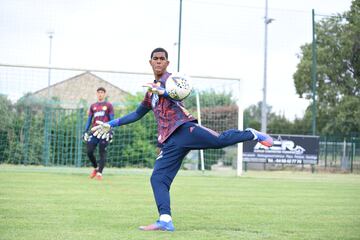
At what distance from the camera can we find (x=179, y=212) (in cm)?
818

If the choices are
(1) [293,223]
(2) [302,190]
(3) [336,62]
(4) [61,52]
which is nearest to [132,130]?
(4) [61,52]

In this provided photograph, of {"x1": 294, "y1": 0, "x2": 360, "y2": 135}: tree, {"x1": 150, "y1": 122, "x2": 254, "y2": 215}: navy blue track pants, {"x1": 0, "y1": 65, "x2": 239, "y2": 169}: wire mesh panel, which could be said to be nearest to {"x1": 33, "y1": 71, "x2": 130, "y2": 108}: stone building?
{"x1": 0, "y1": 65, "x2": 239, "y2": 169}: wire mesh panel

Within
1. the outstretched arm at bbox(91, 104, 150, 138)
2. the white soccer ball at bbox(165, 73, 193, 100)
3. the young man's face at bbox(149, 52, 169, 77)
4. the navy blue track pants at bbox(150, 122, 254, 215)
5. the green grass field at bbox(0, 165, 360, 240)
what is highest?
the young man's face at bbox(149, 52, 169, 77)

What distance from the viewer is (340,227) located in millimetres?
6984

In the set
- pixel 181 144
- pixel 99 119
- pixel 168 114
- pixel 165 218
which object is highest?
pixel 99 119

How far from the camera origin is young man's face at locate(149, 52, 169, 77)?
6926mm

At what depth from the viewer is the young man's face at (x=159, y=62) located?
22.7 ft

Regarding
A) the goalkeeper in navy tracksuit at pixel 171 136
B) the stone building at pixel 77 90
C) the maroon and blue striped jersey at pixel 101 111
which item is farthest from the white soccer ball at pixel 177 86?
the stone building at pixel 77 90

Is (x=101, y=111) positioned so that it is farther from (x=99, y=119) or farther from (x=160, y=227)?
(x=160, y=227)

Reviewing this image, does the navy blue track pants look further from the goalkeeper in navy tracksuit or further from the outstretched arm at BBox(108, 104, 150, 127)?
the outstretched arm at BBox(108, 104, 150, 127)

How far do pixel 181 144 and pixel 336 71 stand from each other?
22.8 m

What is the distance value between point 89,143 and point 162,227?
8882 mm

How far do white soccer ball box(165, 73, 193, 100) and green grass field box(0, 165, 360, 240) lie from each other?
1.43 metres

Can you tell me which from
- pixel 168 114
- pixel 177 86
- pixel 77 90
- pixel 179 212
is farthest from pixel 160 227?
pixel 77 90
